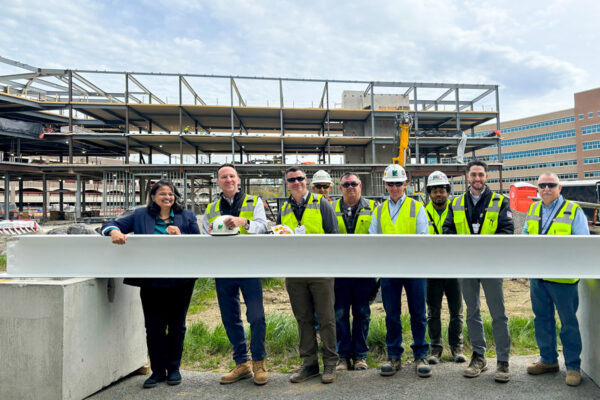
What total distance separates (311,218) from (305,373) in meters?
1.39

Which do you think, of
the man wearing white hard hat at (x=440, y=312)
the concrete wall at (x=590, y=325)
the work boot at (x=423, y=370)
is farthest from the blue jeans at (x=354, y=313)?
the concrete wall at (x=590, y=325)

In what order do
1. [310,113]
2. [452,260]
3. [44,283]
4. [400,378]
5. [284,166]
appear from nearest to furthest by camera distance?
[44,283]
[452,260]
[400,378]
[284,166]
[310,113]

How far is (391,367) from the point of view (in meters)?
3.22

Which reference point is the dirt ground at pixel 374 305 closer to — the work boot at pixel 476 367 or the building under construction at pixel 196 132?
the work boot at pixel 476 367

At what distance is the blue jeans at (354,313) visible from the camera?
358 centimetres

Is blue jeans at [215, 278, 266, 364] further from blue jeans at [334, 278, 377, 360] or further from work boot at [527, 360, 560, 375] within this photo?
work boot at [527, 360, 560, 375]

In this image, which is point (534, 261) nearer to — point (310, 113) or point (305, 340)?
point (305, 340)

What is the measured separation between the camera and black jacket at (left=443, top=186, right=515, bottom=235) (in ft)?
11.2

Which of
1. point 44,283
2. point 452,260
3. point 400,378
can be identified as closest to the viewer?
point 44,283

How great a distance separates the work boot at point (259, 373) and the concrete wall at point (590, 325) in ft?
8.99

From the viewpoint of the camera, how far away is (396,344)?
131 inches

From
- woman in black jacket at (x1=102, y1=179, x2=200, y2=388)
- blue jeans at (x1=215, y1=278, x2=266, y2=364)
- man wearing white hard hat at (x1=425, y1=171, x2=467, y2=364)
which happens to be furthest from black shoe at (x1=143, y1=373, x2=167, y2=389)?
man wearing white hard hat at (x1=425, y1=171, x2=467, y2=364)

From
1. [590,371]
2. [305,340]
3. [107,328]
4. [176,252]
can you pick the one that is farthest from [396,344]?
[107,328]

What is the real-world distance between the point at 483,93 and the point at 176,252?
3622 cm
